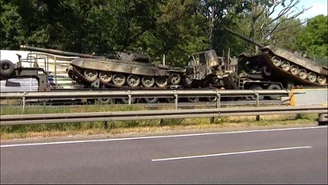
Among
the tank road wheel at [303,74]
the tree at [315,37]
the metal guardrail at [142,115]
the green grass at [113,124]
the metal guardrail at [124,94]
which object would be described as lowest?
the green grass at [113,124]

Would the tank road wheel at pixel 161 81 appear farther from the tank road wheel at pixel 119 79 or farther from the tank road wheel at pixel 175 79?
the tank road wheel at pixel 119 79

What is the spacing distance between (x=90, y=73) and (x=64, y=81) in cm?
247

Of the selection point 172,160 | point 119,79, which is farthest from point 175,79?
point 172,160

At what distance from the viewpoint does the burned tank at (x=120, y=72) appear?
65.2 feet

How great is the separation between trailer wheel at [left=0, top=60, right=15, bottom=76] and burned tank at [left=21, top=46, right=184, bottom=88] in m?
2.80

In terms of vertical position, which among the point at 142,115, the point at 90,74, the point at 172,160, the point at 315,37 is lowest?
the point at 172,160

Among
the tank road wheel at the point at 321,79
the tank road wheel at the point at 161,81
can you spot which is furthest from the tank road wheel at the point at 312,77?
the tank road wheel at the point at 161,81

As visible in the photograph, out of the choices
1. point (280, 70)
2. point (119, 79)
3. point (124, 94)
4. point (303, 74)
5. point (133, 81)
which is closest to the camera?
point (124, 94)

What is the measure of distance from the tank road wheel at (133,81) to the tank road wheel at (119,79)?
0.77 feet

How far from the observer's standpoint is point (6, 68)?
1812 centimetres

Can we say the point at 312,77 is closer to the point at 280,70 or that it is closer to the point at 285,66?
the point at 285,66

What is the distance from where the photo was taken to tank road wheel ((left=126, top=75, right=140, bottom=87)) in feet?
67.2

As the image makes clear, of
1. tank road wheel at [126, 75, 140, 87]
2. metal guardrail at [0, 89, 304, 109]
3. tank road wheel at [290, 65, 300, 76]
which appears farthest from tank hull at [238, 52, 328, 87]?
metal guardrail at [0, 89, 304, 109]

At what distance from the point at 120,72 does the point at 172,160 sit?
12748 mm
